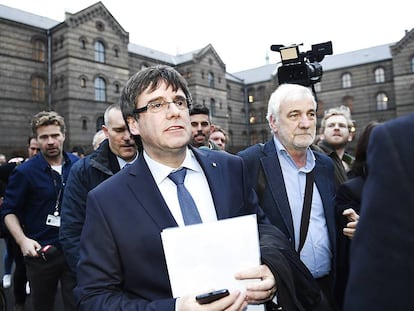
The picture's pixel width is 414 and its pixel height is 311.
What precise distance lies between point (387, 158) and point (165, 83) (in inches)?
58.0

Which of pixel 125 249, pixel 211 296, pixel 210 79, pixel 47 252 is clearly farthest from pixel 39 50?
pixel 211 296

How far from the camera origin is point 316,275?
2920 mm

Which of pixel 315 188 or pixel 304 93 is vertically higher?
pixel 304 93

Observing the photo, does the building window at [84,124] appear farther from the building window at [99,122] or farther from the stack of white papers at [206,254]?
the stack of white papers at [206,254]

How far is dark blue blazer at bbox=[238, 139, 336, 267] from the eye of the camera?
9.36ft

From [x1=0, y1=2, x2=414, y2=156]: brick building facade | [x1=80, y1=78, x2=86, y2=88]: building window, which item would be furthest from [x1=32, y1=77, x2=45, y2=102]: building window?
[x1=80, y1=78, x2=86, y2=88]: building window

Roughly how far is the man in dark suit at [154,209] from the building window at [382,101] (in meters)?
40.5

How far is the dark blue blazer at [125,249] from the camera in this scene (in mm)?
1733

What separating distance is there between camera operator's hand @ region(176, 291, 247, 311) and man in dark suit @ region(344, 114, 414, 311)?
659 millimetres

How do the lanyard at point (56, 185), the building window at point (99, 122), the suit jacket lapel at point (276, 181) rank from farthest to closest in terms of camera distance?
1. the building window at point (99, 122)
2. the lanyard at point (56, 185)
3. the suit jacket lapel at point (276, 181)

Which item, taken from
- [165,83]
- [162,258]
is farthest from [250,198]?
[165,83]

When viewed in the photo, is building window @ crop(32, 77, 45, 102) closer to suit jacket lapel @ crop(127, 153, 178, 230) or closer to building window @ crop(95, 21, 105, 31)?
building window @ crop(95, 21, 105, 31)

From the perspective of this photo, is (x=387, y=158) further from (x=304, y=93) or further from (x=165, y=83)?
(x=304, y=93)

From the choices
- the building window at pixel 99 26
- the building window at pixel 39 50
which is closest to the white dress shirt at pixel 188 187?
the building window at pixel 39 50
